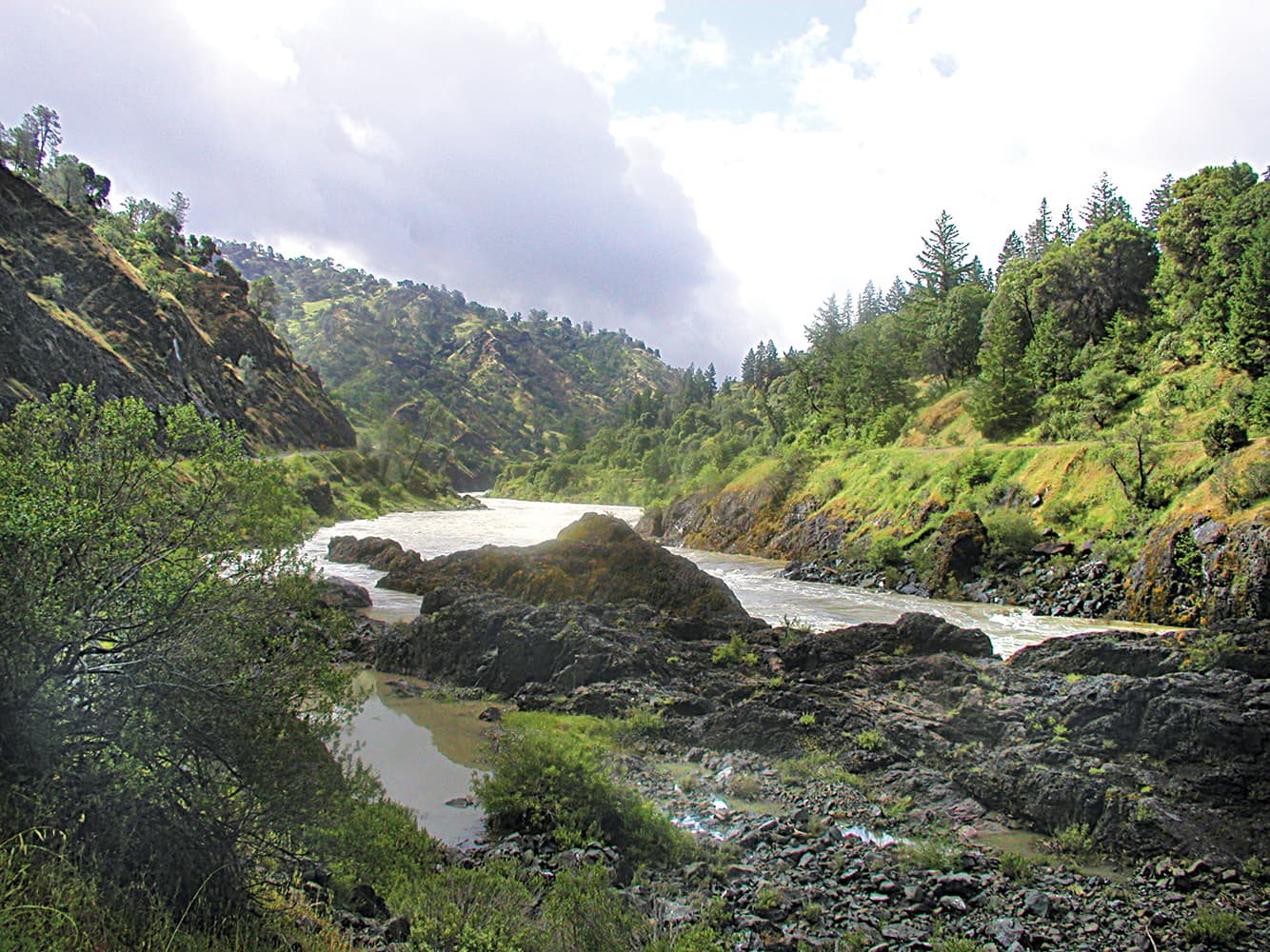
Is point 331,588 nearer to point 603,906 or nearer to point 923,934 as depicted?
point 603,906

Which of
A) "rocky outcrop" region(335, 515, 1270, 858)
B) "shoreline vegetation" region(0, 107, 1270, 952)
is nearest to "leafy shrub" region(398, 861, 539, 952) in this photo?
"shoreline vegetation" region(0, 107, 1270, 952)

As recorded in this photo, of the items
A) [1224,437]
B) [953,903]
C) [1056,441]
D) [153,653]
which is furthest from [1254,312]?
[153,653]

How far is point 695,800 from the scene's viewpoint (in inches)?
475

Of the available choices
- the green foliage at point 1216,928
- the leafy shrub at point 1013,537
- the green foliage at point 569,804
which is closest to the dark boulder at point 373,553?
the green foliage at point 569,804

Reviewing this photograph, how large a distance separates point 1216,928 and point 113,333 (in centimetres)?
7992

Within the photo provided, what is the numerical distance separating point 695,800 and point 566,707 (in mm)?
5319

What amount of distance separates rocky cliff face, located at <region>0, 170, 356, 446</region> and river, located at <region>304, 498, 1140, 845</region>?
18609mm

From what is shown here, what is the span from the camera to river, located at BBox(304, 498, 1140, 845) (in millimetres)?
12750

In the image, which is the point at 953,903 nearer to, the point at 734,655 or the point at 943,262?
the point at 734,655

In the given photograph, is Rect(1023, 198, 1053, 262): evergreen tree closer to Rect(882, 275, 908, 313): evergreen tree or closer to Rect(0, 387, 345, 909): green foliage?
Rect(882, 275, 908, 313): evergreen tree

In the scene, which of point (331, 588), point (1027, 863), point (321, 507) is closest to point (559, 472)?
point (321, 507)

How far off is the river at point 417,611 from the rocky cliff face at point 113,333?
18.6 metres

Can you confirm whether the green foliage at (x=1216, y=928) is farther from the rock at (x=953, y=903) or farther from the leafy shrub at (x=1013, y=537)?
the leafy shrub at (x=1013, y=537)

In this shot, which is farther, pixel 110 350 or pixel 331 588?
pixel 110 350
